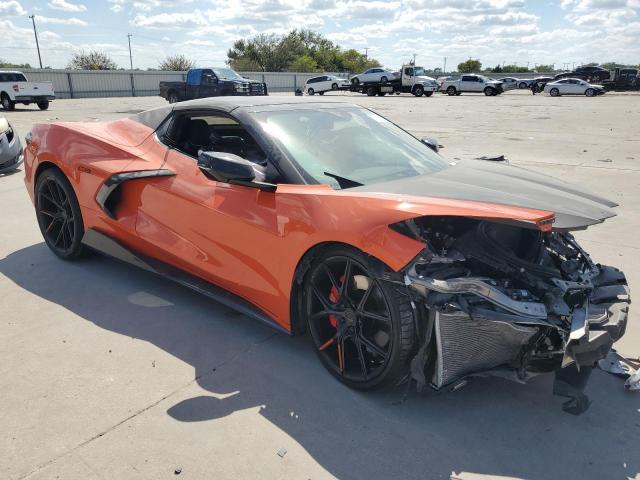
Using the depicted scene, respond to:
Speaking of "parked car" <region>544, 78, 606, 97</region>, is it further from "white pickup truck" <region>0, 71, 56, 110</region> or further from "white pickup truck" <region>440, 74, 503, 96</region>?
"white pickup truck" <region>0, 71, 56, 110</region>

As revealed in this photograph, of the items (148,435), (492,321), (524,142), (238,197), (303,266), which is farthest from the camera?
(524,142)

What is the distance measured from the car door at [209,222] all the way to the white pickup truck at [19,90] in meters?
22.1

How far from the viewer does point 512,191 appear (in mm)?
2754

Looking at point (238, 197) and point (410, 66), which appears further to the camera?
point (410, 66)

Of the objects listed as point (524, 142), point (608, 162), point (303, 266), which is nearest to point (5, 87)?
point (524, 142)

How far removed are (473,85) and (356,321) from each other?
135 feet

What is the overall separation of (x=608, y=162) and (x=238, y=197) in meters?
8.31

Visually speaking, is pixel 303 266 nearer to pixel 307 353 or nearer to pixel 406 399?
pixel 307 353

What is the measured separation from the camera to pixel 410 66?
121 ft

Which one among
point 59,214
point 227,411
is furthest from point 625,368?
point 59,214

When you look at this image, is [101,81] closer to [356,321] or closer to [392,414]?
[356,321]

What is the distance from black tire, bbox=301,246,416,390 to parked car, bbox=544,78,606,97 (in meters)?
40.2

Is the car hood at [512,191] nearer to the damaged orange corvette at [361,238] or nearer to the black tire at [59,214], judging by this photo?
the damaged orange corvette at [361,238]

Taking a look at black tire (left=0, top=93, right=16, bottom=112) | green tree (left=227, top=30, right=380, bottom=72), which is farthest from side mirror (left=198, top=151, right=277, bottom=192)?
green tree (left=227, top=30, right=380, bottom=72)
